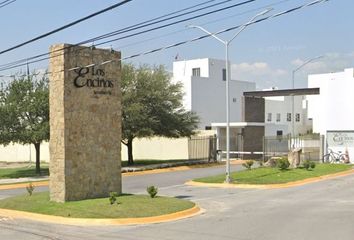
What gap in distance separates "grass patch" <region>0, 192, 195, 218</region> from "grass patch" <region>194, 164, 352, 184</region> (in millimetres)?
9913

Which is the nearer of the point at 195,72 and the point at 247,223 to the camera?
the point at 247,223

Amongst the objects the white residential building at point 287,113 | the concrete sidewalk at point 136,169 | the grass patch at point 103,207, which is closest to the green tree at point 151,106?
the concrete sidewalk at point 136,169

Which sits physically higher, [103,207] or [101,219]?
[103,207]

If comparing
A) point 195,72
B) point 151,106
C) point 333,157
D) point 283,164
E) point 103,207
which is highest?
point 195,72

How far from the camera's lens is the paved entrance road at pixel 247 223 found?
1370 cm

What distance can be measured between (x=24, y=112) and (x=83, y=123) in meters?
17.1

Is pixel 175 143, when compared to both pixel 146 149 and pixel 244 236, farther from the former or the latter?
pixel 244 236

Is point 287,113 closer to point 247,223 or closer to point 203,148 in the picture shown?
point 203,148

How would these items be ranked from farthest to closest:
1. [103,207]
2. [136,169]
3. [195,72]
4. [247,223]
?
[195,72]
[136,169]
[103,207]
[247,223]

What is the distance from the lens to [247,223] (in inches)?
610

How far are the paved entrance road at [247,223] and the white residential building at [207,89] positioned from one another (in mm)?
36999

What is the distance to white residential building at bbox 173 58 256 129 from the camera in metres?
64.9

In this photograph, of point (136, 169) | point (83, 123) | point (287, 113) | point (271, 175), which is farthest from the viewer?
point (287, 113)

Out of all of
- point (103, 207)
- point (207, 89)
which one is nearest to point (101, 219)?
point (103, 207)
